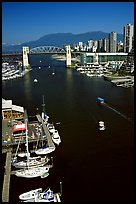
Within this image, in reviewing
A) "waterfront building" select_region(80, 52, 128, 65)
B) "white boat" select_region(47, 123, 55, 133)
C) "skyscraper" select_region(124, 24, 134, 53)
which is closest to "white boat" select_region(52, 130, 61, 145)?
"white boat" select_region(47, 123, 55, 133)

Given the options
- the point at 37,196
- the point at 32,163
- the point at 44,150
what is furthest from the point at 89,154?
the point at 37,196

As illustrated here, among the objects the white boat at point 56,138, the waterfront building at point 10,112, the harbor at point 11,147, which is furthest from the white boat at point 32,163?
the waterfront building at point 10,112

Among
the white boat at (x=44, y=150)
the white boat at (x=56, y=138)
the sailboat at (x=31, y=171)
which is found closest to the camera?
the sailboat at (x=31, y=171)

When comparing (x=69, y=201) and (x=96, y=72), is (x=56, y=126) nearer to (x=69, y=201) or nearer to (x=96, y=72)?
(x=69, y=201)

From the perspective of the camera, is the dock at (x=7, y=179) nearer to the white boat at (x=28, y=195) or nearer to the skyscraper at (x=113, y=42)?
the white boat at (x=28, y=195)

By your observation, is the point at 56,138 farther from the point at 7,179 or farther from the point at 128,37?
the point at 128,37

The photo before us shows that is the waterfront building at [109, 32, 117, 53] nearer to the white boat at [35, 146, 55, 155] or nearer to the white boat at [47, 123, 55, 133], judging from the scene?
the white boat at [47, 123, 55, 133]

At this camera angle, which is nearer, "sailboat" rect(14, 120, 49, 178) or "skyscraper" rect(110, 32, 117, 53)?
"sailboat" rect(14, 120, 49, 178)

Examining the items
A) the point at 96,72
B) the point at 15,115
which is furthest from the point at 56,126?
the point at 96,72

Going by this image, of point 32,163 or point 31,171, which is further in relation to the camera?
point 32,163
